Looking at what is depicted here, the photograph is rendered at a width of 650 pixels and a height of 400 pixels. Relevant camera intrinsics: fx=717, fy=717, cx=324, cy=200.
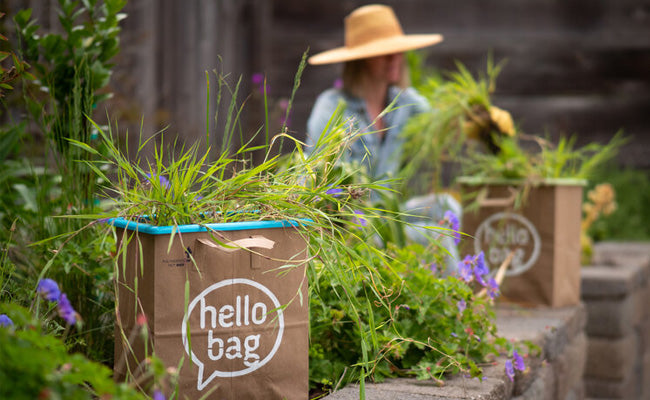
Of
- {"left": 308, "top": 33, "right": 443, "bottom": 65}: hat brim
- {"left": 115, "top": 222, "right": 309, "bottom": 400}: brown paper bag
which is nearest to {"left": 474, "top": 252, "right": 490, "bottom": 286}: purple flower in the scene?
{"left": 115, "top": 222, "right": 309, "bottom": 400}: brown paper bag

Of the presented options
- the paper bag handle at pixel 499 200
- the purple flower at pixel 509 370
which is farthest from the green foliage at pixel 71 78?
the paper bag handle at pixel 499 200

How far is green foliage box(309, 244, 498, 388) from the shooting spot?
4.59 feet

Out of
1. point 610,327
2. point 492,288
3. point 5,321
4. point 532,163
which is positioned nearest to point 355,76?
point 532,163

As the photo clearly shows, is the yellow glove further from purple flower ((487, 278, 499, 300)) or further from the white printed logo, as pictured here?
purple flower ((487, 278, 499, 300))

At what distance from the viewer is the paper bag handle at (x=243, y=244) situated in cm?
111

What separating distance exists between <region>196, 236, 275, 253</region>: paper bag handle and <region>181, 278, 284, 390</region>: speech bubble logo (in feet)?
0.18

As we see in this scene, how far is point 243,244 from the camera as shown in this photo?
112 centimetres

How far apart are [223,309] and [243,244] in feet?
0.35

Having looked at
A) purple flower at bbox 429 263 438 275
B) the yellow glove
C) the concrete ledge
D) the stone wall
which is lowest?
the stone wall

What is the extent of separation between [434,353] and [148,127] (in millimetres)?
2527

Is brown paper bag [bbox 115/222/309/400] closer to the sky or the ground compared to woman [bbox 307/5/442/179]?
closer to the ground

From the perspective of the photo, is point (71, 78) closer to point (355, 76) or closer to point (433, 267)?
point (433, 267)

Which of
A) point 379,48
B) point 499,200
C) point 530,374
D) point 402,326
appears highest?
point 379,48

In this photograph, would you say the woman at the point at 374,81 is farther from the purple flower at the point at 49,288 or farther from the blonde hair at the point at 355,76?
the purple flower at the point at 49,288
